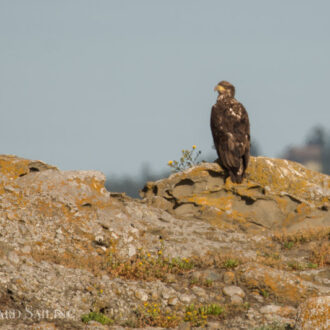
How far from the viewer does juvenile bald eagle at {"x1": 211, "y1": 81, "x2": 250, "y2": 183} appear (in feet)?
54.0

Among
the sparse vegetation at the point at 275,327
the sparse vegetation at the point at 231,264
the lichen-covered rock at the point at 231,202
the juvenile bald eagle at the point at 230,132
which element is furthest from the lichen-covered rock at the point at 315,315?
the juvenile bald eagle at the point at 230,132

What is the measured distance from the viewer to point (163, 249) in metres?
12.6

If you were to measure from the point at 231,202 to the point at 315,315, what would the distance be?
875 cm

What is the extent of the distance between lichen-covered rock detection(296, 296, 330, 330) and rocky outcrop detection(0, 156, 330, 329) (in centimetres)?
3

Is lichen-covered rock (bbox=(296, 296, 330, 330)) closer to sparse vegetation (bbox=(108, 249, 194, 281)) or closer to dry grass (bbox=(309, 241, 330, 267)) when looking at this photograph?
sparse vegetation (bbox=(108, 249, 194, 281))

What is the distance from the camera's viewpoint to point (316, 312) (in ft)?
24.3

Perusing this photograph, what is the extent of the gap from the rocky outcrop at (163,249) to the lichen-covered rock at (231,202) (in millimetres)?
29

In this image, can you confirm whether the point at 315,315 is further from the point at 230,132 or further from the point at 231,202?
the point at 230,132

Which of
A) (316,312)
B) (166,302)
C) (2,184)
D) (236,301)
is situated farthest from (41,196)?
(316,312)

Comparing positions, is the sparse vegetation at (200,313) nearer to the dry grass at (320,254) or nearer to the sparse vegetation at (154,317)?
the sparse vegetation at (154,317)

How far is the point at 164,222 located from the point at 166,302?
3.99 m

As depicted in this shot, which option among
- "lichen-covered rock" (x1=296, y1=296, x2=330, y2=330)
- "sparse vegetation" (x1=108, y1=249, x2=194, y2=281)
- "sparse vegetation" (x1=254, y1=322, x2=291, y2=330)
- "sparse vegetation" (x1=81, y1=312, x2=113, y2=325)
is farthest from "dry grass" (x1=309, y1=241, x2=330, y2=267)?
"lichen-covered rock" (x1=296, y1=296, x2=330, y2=330)

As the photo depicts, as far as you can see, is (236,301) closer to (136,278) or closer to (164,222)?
(136,278)

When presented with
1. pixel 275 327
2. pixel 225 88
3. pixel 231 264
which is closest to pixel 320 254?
pixel 231 264
